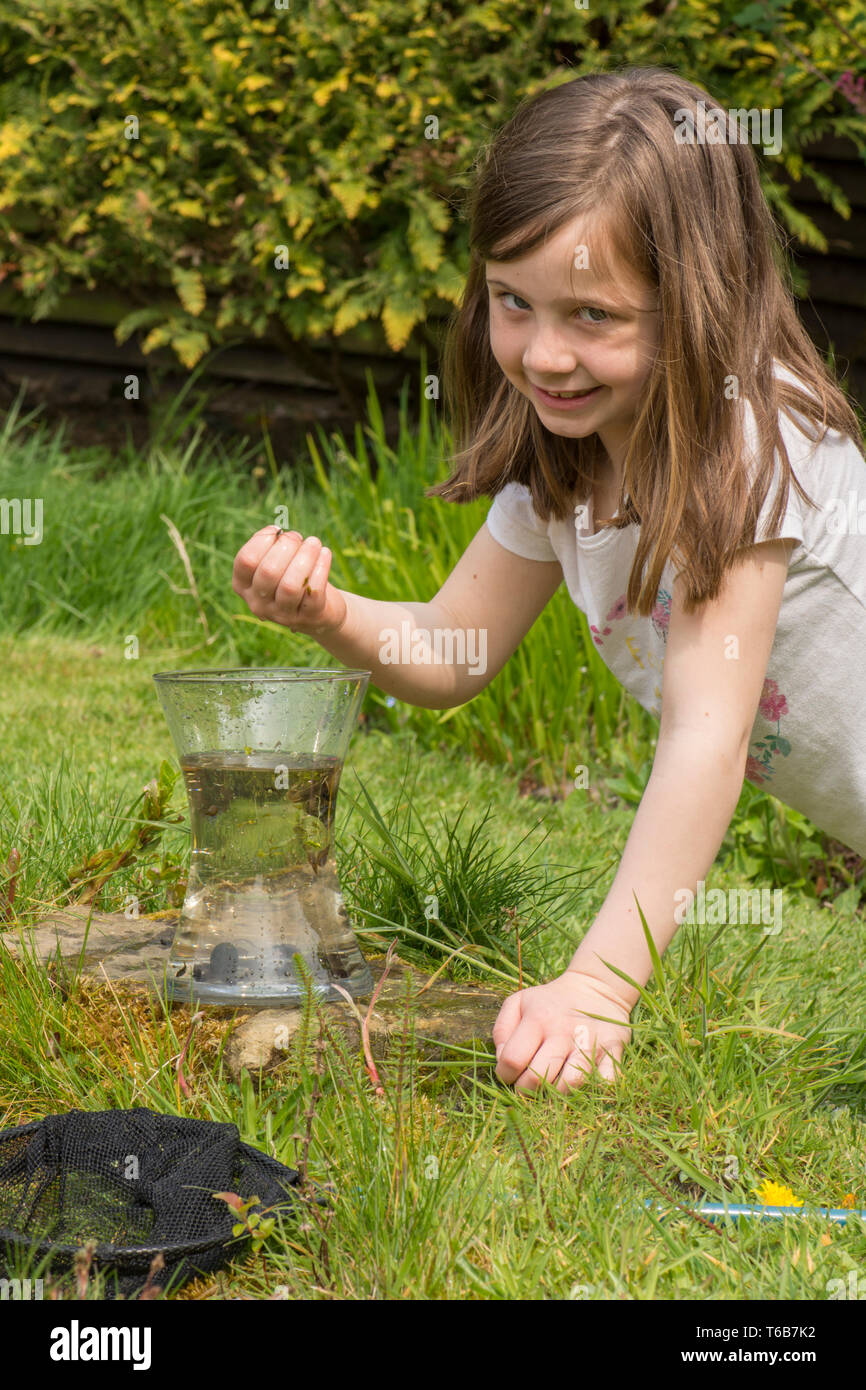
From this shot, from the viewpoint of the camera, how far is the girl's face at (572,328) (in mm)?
1646

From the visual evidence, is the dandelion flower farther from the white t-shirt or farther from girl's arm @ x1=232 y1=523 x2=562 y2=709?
girl's arm @ x1=232 y1=523 x2=562 y2=709

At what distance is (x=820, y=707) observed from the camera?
1980mm

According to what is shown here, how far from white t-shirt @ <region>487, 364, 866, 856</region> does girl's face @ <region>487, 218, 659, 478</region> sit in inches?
7.3

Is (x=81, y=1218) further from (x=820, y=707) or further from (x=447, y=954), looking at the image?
(x=820, y=707)

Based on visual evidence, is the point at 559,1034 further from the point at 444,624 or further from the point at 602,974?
the point at 444,624

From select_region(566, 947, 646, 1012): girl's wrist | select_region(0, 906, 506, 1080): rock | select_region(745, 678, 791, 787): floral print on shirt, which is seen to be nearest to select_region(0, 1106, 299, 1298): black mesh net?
select_region(0, 906, 506, 1080): rock

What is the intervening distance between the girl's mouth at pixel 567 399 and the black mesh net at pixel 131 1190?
3.11 ft

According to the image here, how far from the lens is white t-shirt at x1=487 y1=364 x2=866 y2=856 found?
186cm

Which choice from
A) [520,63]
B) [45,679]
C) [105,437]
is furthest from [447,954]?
[105,437]

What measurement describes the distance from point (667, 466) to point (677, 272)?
23 centimetres

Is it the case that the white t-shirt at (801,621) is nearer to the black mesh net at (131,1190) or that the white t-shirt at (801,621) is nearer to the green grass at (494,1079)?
the green grass at (494,1079)

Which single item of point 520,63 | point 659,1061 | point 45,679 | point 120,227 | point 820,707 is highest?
point 520,63

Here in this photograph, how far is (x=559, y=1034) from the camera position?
1.59 metres

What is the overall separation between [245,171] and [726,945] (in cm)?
396
